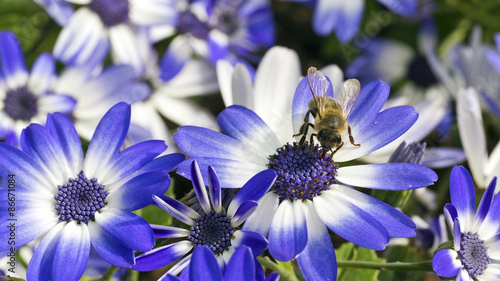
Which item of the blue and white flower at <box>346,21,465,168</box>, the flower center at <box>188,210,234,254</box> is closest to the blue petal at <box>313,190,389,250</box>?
the flower center at <box>188,210,234,254</box>

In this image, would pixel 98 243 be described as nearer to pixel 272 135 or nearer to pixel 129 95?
pixel 272 135

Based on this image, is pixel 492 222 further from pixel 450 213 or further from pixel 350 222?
pixel 350 222

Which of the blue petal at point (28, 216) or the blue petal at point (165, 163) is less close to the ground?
the blue petal at point (165, 163)

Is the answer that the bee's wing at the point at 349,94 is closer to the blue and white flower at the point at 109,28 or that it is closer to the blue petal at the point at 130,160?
the blue petal at the point at 130,160

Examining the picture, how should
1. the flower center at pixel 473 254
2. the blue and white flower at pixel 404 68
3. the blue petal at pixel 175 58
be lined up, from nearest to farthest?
the flower center at pixel 473 254, the blue petal at pixel 175 58, the blue and white flower at pixel 404 68

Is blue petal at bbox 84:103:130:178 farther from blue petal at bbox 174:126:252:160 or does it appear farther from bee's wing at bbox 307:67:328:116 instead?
bee's wing at bbox 307:67:328:116

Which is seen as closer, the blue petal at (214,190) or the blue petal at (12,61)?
the blue petal at (214,190)

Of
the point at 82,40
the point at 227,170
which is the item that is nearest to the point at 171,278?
Answer: the point at 227,170

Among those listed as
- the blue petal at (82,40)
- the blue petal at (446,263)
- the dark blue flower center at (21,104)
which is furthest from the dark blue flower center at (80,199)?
the blue petal at (82,40)
